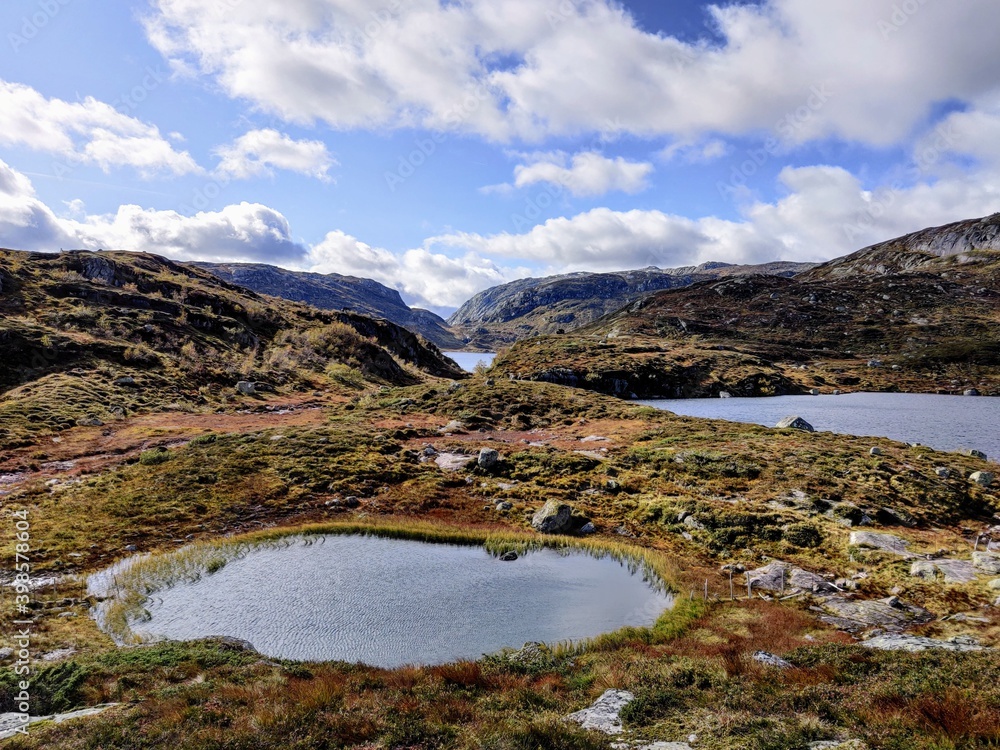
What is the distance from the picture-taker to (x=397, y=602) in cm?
1847

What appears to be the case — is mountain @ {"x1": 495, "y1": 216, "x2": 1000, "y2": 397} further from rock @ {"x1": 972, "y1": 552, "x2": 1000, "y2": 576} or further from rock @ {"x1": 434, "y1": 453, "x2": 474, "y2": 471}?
rock @ {"x1": 972, "y1": 552, "x2": 1000, "y2": 576}

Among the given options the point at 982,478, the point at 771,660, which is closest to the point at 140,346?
the point at 771,660

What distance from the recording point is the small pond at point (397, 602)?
15742mm

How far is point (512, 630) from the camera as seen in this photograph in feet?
54.5

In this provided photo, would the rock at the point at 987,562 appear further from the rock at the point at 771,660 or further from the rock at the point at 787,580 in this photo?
the rock at the point at 771,660

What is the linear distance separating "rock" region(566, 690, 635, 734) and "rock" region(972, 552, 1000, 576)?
20153mm

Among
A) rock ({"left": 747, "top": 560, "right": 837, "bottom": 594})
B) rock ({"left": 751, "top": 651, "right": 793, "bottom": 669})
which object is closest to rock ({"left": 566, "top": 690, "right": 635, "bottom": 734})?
rock ({"left": 751, "top": 651, "right": 793, "bottom": 669})

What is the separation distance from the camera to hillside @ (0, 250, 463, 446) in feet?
173

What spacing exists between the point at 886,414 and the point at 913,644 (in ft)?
237

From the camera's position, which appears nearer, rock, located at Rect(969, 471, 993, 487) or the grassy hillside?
rock, located at Rect(969, 471, 993, 487)

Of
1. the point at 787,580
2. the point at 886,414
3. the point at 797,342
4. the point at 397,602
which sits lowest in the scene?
the point at 787,580

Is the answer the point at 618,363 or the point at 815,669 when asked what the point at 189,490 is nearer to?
the point at 815,669

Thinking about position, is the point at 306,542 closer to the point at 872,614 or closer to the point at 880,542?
the point at 872,614

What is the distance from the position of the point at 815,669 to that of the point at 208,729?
14.4 meters
